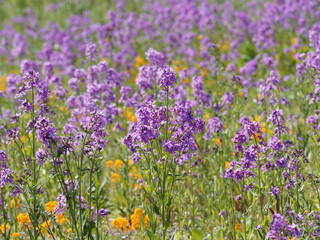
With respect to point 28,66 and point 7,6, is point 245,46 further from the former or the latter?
point 7,6

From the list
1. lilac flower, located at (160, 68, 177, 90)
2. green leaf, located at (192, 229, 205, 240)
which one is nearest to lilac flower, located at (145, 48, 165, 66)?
lilac flower, located at (160, 68, 177, 90)

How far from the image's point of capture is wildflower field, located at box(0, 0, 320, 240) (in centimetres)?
384

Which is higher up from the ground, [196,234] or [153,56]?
[153,56]

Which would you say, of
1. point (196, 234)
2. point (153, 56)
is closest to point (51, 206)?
point (196, 234)

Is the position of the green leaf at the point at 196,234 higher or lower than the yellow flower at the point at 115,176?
lower

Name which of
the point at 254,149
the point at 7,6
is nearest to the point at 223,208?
the point at 254,149

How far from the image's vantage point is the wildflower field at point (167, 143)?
3.84m

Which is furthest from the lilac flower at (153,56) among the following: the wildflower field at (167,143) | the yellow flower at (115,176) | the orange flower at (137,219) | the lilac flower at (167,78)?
the orange flower at (137,219)

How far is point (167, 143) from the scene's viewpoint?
12.4ft

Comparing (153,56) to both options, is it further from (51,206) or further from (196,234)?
(196,234)

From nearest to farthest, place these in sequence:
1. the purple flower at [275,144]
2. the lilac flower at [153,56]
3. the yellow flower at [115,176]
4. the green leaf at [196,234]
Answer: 1. the purple flower at [275,144]
2. the green leaf at [196,234]
3. the lilac flower at [153,56]
4. the yellow flower at [115,176]

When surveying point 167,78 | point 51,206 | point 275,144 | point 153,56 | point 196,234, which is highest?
point 153,56

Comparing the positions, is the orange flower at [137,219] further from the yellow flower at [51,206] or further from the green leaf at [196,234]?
the yellow flower at [51,206]

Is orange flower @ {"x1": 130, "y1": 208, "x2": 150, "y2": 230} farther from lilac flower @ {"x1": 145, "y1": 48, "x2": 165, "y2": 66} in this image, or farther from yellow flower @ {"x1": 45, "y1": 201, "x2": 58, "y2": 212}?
lilac flower @ {"x1": 145, "y1": 48, "x2": 165, "y2": 66}
